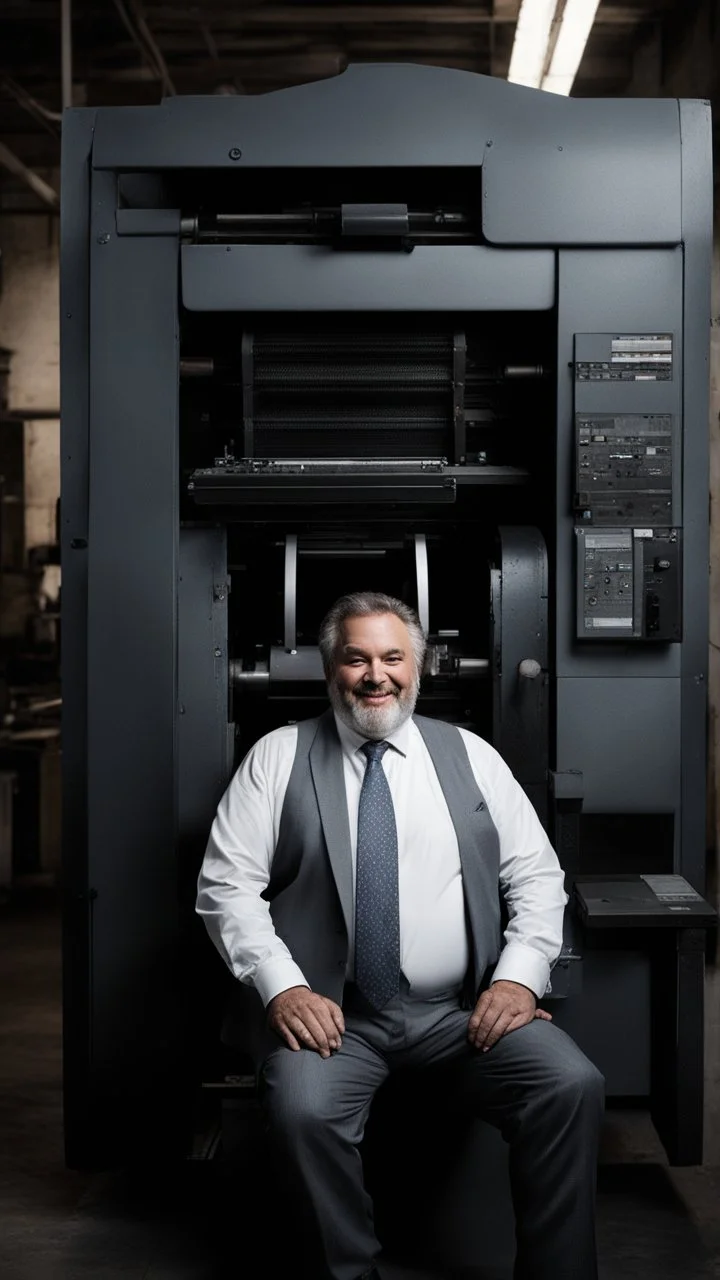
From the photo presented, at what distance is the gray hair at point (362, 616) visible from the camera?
8.53ft

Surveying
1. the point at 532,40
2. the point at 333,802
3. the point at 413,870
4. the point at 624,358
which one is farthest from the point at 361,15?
the point at 413,870

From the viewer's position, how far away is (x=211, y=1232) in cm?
261

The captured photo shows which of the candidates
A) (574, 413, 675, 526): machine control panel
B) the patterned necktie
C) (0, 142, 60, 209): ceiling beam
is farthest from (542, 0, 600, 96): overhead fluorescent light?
(0, 142, 60, 209): ceiling beam

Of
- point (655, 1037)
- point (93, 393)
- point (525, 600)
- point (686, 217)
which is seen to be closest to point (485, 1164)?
point (655, 1037)

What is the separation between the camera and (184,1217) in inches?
105

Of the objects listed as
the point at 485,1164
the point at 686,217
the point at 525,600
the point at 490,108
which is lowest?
the point at 485,1164

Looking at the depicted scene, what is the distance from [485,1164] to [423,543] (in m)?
1.35

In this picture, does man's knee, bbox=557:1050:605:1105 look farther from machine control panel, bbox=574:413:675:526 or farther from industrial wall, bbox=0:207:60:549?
industrial wall, bbox=0:207:60:549

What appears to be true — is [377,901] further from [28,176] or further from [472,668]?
[28,176]

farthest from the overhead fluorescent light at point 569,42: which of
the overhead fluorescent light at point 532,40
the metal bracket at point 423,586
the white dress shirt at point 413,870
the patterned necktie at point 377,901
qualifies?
the patterned necktie at point 377,901

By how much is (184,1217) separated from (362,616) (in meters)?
1.33

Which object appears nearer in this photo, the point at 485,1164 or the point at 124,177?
the point at 485,1164

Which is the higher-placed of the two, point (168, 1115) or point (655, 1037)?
point (655, 1037)

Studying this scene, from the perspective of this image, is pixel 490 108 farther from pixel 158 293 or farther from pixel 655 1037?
pixel 655 1037
